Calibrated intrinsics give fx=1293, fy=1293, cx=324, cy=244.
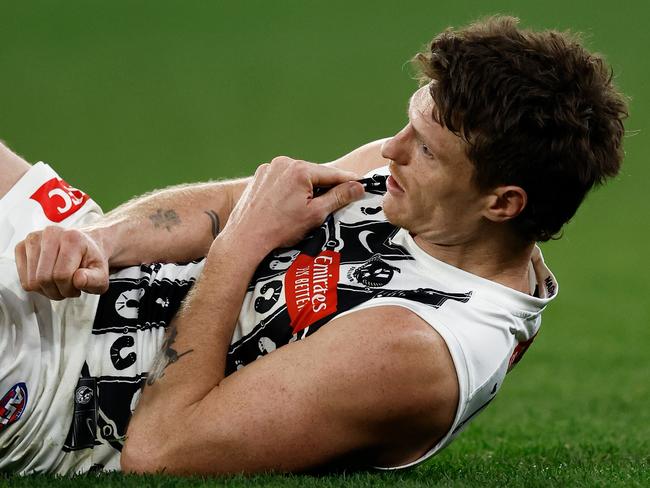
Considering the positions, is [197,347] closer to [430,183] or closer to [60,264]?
[60,264]

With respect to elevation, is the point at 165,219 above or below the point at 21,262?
below

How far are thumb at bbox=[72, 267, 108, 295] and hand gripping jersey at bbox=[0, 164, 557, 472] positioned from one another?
27 cm

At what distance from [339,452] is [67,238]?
2.86ft

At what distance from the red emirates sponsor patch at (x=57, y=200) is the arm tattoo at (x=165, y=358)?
617mm

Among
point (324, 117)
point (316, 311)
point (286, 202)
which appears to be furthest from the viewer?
point (324, 117)

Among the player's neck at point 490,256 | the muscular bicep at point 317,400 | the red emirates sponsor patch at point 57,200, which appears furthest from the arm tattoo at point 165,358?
the player's neck at point 490,256

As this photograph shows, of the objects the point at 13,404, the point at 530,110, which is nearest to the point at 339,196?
the point at 530,110

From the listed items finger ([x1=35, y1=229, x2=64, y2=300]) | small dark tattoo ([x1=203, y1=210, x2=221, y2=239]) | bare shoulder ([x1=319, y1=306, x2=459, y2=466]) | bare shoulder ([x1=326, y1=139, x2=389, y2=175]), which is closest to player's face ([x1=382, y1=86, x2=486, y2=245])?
bare shoulder ([x1=319, y1=306, x2=459, y2=466])

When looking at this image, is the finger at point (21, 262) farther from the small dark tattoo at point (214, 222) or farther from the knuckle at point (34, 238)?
the small dark tattoo at point (214, 222)

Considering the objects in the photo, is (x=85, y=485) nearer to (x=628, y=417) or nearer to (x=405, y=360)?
(x=405, y=360)

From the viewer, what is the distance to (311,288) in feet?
11.3

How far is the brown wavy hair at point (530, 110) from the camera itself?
10.8 feet

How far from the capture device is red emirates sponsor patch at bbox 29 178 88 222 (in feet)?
12.4

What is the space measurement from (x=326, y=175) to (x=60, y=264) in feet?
2.85
